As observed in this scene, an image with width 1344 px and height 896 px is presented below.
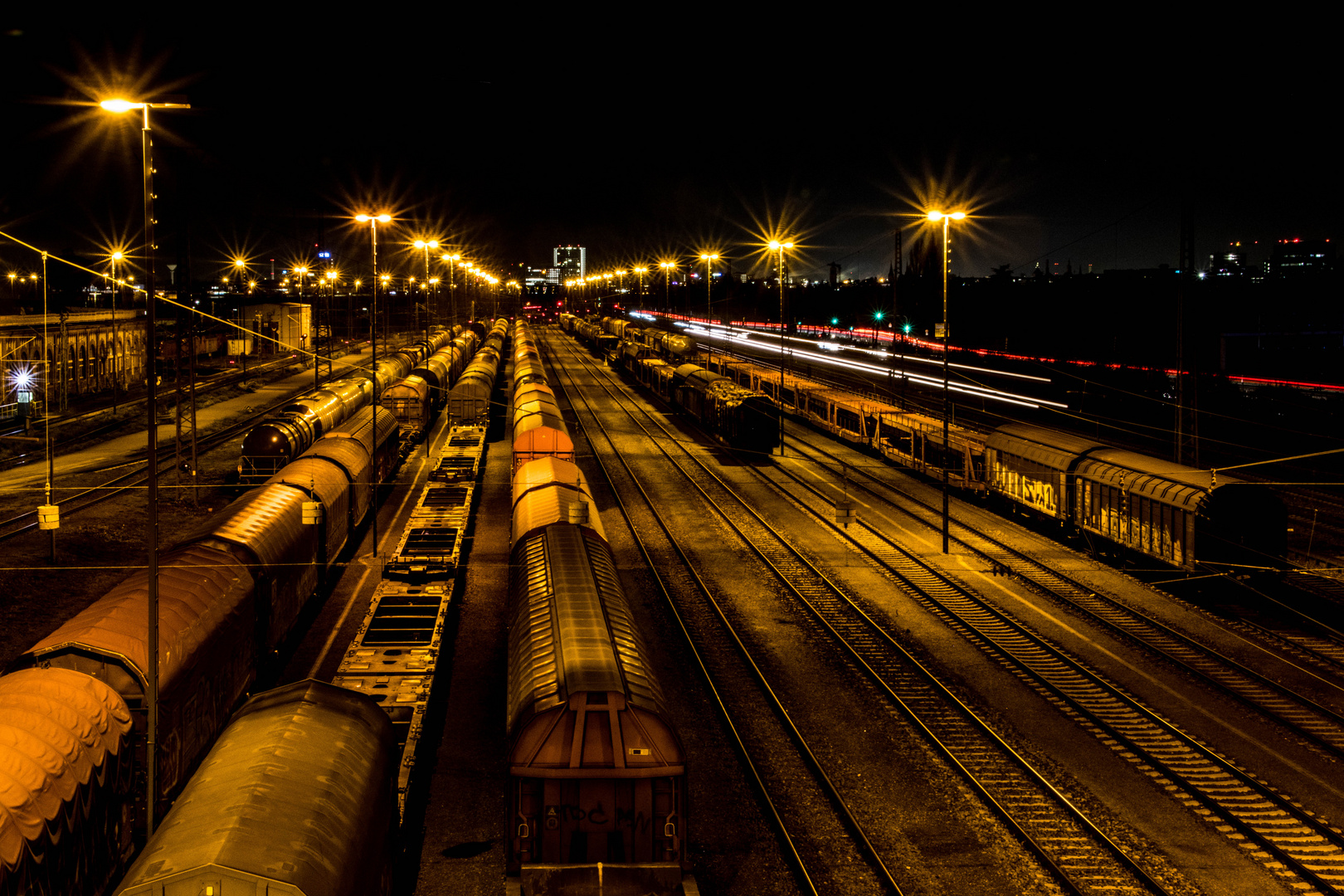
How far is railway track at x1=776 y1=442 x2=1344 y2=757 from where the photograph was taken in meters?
17.5

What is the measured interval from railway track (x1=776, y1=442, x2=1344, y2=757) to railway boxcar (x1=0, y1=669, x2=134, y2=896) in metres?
19.3

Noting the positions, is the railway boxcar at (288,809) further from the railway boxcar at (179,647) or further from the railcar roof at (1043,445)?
the railcar roof at (1043,445)

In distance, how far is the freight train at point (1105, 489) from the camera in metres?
23.9

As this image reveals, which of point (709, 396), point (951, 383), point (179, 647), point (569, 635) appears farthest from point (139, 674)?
point (951, 383)

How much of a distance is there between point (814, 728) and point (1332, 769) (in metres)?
8.75

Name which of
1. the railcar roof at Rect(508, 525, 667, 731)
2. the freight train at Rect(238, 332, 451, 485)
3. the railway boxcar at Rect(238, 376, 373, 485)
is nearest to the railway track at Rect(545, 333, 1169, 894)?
the railcar roof at Rect(508, 525, 667, 731)

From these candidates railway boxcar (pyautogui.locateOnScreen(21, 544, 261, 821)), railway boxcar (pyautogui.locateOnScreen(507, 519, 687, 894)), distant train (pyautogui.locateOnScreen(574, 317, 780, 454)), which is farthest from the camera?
distant train (pyautogui.locateOnScreen(574, 317, 780, 454))

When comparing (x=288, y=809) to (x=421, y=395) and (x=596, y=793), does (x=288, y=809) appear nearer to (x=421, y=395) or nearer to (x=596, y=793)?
(x=596, y=793)

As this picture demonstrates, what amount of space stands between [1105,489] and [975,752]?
14.4 m

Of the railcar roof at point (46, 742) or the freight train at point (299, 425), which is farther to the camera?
the freight train at point (299, 425)

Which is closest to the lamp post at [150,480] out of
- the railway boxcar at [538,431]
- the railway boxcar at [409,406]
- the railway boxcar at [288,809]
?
the railway boxcar at [288,809]

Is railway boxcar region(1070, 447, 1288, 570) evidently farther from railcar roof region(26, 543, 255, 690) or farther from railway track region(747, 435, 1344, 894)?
railcar roof region(26, 543, 255, 690)

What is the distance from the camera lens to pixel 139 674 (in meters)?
12.6

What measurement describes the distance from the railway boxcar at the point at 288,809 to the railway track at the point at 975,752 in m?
7.18
